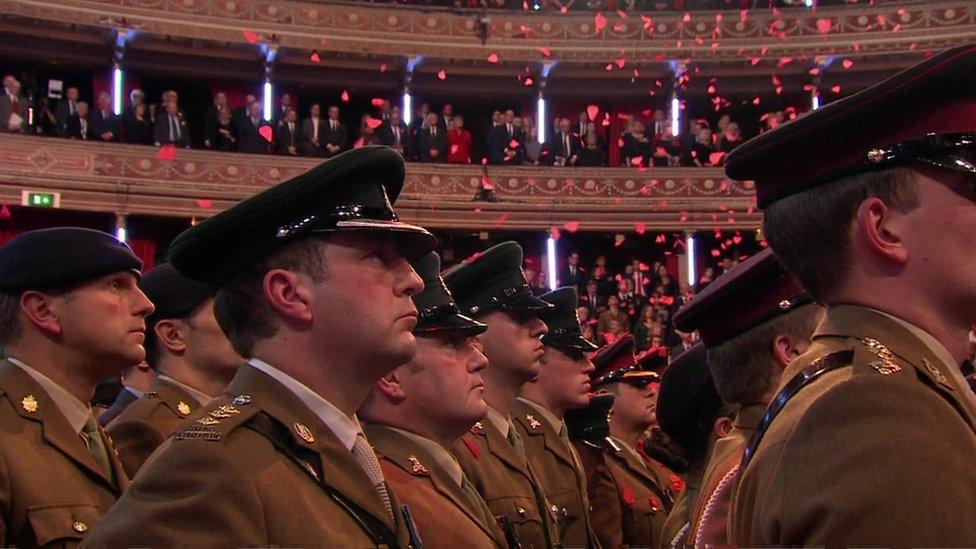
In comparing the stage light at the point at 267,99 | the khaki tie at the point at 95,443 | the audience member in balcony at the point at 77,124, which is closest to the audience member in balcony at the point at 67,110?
the audience member in balcony at the point at 77,124

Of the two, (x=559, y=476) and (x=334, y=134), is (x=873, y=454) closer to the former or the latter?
(x=559, y=476)

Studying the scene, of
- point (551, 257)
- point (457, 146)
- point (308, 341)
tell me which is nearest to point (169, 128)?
point (457, 146)

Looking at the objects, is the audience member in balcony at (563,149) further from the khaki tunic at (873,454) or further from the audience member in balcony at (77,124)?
the khaki tunic at (873,454)

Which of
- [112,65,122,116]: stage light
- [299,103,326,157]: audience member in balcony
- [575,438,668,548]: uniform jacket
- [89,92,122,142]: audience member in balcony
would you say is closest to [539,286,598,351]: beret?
[575,438,668,548]: uniform jacket

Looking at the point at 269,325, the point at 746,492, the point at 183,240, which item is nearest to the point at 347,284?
the point at 269,325

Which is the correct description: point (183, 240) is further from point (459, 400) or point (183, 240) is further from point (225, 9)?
point (225, 9)

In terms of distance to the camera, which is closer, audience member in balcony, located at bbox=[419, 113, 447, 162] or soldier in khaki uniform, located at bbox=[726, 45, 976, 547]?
soldier in khaki uniform, located at bbox=[726, 45, 976, 547]

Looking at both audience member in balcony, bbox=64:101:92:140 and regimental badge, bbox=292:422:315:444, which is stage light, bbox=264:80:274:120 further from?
Result: regimental badge, bbox=292:422:315:444

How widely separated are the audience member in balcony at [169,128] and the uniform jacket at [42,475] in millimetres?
14983

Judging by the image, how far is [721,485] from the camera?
9.23 feet

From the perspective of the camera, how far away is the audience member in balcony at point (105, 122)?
1731cm

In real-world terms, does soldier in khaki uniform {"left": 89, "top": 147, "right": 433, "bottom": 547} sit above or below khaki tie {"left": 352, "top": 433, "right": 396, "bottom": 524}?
above

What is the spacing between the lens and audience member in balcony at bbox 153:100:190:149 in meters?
17.6

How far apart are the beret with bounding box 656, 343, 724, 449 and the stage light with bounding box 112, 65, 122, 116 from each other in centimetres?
1631
